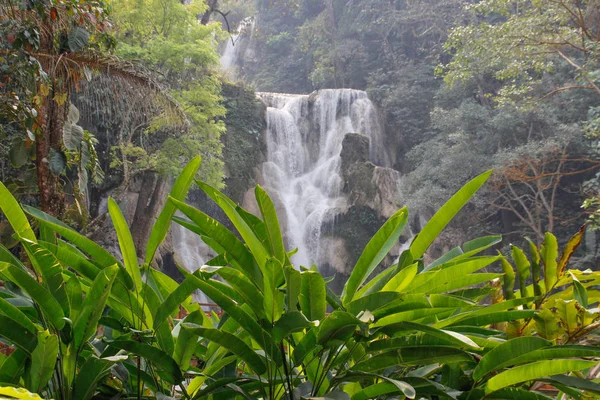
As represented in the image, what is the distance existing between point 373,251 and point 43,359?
0.40 m

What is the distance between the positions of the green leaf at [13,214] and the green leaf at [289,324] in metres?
0.33

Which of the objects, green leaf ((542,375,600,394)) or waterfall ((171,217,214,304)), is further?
waterfall ((171,217,214,304))

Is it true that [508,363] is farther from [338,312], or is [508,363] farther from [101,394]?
[101,394]

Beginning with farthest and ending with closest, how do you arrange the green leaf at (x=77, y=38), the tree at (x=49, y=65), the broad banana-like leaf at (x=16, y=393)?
the green leaf at (x=77, y=38), the tree at (x=49, y=65), the broad banana-like leaf at (x=16, y=393)

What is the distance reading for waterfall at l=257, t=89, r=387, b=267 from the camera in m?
11.8

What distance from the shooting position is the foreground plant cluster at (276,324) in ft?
1.93

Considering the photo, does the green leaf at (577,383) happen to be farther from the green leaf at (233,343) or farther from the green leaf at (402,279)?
the green leaf at (233,343)

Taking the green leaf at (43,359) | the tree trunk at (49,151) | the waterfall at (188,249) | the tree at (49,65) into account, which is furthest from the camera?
the waterfall at (188,249)

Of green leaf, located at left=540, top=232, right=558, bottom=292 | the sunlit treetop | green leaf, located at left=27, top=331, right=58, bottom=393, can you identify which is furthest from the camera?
the sunlit treetop

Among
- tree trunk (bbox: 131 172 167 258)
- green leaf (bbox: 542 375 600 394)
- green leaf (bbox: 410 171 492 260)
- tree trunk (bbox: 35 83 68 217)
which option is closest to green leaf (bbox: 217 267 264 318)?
green leaf (bbox: 410 171 492 260)

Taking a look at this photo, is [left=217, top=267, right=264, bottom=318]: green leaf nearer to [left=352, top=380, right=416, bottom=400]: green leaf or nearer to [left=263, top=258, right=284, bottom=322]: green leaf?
[left=263, top=258, right=284, bottom=322]: green leaf

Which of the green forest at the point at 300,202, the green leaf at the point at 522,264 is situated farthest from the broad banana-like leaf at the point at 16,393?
the green leaf at the point at 522,264

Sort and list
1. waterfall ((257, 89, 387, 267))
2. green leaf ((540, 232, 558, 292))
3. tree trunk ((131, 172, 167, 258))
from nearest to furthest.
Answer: green leaf ((540, 232, 558, 292)), tree trunk ((131, 172, 167, 258)), waterfall ((257, 89, 387, 267))

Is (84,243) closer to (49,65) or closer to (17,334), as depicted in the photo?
(17,334)
